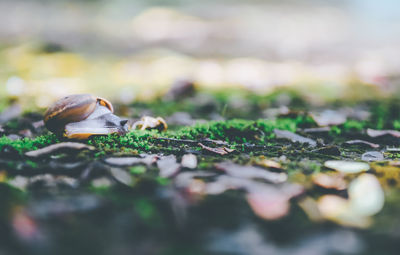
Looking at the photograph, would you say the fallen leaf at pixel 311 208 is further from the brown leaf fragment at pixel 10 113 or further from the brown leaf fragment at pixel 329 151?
the brown leaf fragment at pixel 10 113

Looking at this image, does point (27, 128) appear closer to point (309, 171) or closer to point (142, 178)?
point (142, 178)

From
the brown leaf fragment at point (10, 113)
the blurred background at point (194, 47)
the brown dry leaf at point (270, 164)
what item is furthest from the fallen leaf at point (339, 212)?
the blurred background at point (194, 47)

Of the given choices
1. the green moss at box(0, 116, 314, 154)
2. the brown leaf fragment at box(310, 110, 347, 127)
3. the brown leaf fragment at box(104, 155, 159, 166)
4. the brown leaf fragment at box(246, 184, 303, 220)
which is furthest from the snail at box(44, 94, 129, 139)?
the brown leaf fragment at box(310, 110, 347, 127)

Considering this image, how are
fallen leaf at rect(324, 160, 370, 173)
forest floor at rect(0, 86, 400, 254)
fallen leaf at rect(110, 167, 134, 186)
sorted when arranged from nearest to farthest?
forest floor at rect(0, 86, 400, 254)
fallen leaf at rect(110, 167, 134, 186)
fallen leaf at rect(324, 160, 370, 173)

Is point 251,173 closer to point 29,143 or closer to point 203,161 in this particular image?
point 203,161

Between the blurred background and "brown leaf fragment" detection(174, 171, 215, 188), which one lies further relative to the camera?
the blurred background

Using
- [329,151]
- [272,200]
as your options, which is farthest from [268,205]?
[329,151]

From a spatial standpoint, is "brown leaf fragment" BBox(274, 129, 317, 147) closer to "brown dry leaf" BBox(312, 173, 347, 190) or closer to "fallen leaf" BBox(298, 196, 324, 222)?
"brown dry leaf" BBox(312, 173, 347, 190)
